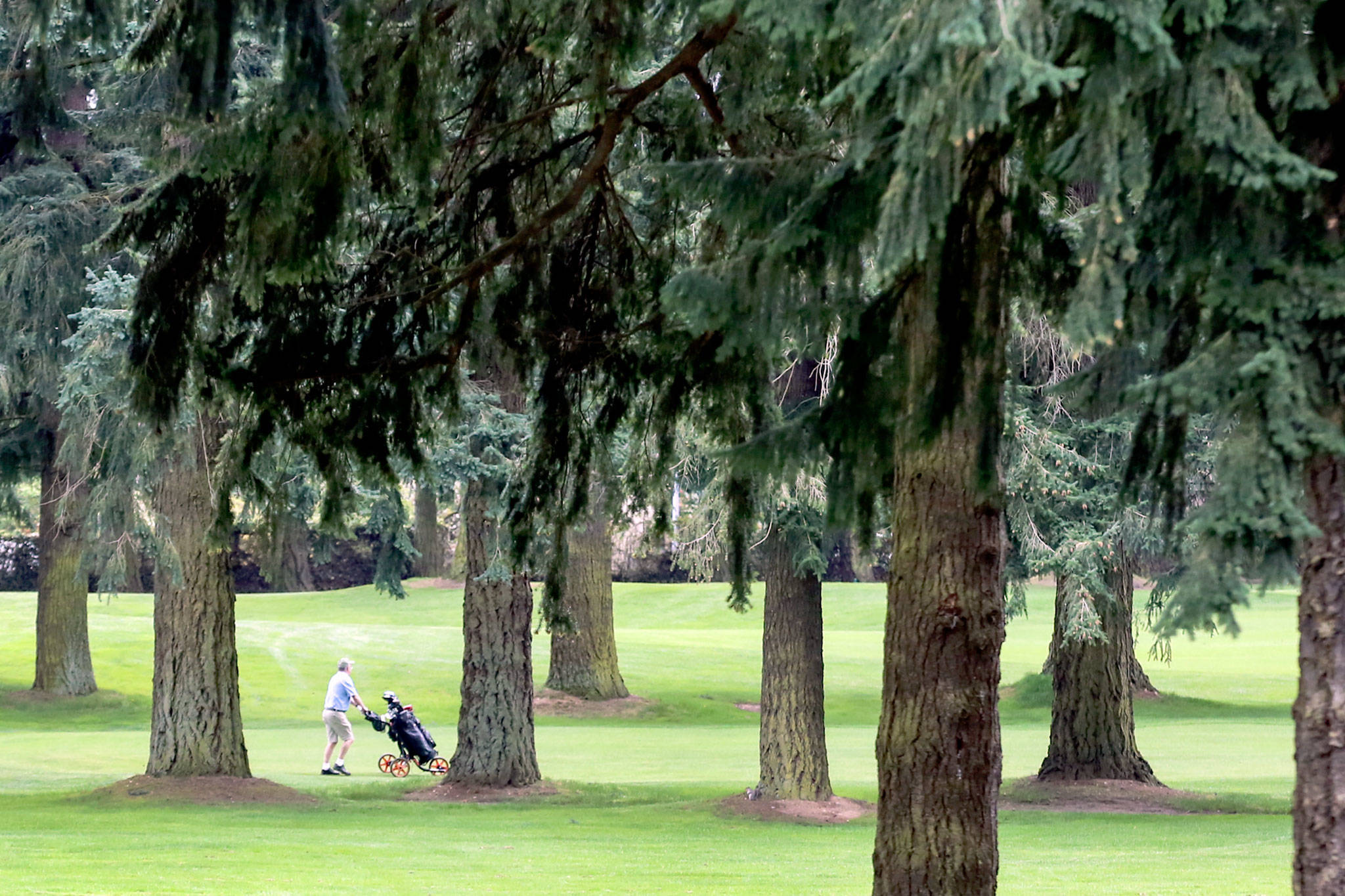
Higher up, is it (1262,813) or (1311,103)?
(1311,103)

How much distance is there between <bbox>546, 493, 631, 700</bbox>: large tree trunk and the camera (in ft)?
96.8

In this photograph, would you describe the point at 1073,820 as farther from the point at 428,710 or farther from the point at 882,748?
the point at 428,710

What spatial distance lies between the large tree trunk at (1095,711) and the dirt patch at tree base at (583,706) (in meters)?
11.8

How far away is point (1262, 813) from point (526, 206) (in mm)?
11559

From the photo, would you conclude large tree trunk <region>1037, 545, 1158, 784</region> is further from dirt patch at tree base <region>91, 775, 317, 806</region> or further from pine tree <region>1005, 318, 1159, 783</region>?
dirt patch at tree base <region>91, 775, 317, 806</region>

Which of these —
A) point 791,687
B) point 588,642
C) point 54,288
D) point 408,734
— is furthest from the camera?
point 588,642

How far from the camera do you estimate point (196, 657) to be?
15453mm

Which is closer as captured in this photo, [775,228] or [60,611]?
[775,228]

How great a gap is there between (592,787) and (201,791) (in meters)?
4.67

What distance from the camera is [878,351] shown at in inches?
208

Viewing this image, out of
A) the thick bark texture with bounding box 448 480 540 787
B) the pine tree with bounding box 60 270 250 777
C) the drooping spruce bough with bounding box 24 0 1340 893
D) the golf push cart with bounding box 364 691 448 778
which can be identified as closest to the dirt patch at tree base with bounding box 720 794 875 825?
the thick bark texture with bounding box 448 480 540 787

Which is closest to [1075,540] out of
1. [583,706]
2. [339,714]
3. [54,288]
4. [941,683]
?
[339,714]

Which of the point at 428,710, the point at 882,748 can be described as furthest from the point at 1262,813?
the point at 428,710

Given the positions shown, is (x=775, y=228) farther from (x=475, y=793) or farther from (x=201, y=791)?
(x=475, y=793)
